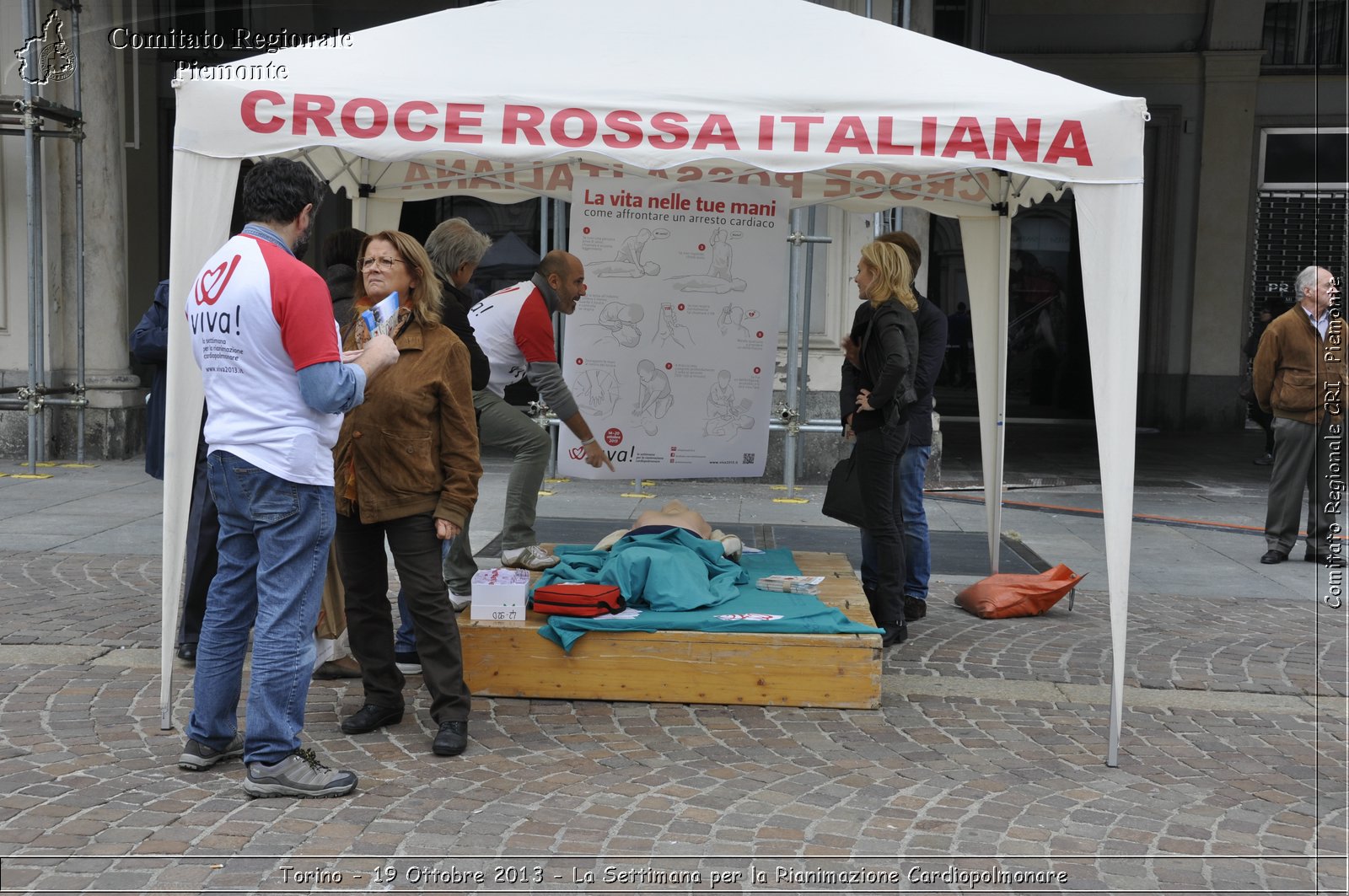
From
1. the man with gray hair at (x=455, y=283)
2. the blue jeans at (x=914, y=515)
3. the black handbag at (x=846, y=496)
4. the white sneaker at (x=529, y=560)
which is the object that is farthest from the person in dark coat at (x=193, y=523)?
the blue jeans at (x=914, y=515)

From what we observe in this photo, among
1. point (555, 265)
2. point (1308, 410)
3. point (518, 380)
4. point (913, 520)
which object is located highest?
point (555, 265)

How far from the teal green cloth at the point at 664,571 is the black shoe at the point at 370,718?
3.44 ft

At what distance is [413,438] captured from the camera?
4246 mm

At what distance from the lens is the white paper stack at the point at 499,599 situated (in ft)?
16.2

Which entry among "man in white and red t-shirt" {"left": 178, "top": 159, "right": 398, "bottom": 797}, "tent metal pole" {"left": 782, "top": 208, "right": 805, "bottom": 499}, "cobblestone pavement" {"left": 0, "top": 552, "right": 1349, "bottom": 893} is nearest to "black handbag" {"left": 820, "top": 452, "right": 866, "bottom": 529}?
"cobblestone pavement" {"left": 0, "top": 552, "right": 1349, "bottom": 893}

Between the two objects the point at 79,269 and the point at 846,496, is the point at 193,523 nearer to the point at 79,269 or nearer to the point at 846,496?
the point at 846,496

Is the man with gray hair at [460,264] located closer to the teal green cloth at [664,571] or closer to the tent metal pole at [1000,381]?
the teal green cloth at [664,571]

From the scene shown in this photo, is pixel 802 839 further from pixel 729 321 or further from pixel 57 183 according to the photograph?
pixel 57 183

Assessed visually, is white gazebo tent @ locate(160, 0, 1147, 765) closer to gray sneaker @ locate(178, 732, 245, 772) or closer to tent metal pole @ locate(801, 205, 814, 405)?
gray sneaker @ locate(178, 732, 245, 772)

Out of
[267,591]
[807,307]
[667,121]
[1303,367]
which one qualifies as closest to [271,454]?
[267,591]

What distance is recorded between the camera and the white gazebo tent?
14.5 feet

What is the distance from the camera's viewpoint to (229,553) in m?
3.87

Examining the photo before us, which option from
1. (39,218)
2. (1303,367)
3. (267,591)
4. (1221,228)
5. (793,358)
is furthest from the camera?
(1221,228)

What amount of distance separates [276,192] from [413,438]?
954mm
